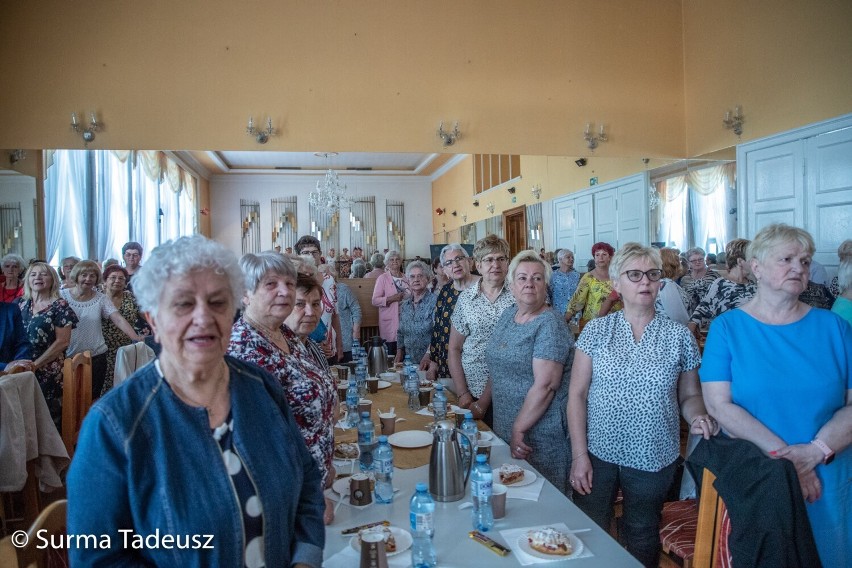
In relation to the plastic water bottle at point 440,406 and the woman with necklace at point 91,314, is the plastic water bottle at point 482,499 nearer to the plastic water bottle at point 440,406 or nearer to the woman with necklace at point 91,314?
the plastic water bottle at point 440,406

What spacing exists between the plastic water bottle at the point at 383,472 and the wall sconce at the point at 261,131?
5062mm

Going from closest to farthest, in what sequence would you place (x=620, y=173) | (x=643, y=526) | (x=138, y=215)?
(x=643, y=526) < (x=620, y=173) < (x=138, y=215)

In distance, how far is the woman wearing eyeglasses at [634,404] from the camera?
2104 millimetres

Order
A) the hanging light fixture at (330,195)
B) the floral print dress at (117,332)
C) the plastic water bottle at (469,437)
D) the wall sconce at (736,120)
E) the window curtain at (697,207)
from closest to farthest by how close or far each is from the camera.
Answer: the plastic water bottle at (469,437) < the floral print dress at (117,332) < the wall sconce at (736,120) < the window curtain at (697,207) < the hanging light fixture at (330,195)

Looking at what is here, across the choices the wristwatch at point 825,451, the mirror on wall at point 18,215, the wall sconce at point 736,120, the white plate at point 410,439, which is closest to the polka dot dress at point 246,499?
the white plate at point 410,439

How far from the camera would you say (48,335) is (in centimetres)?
391

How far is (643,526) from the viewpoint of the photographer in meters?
2.11

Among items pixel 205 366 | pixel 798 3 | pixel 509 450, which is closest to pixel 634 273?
pixel 509 450

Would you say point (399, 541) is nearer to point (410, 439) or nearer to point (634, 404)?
point (410, 439)

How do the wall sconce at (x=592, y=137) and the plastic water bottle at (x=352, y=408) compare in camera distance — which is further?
the wall sconce at (x=592, y=137)

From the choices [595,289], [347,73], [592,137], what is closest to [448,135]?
[347,73]

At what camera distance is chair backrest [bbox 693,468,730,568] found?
162 centimetres

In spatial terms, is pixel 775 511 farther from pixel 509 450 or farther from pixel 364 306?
pixel 364 306

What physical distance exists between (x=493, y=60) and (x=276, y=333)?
229 inches
